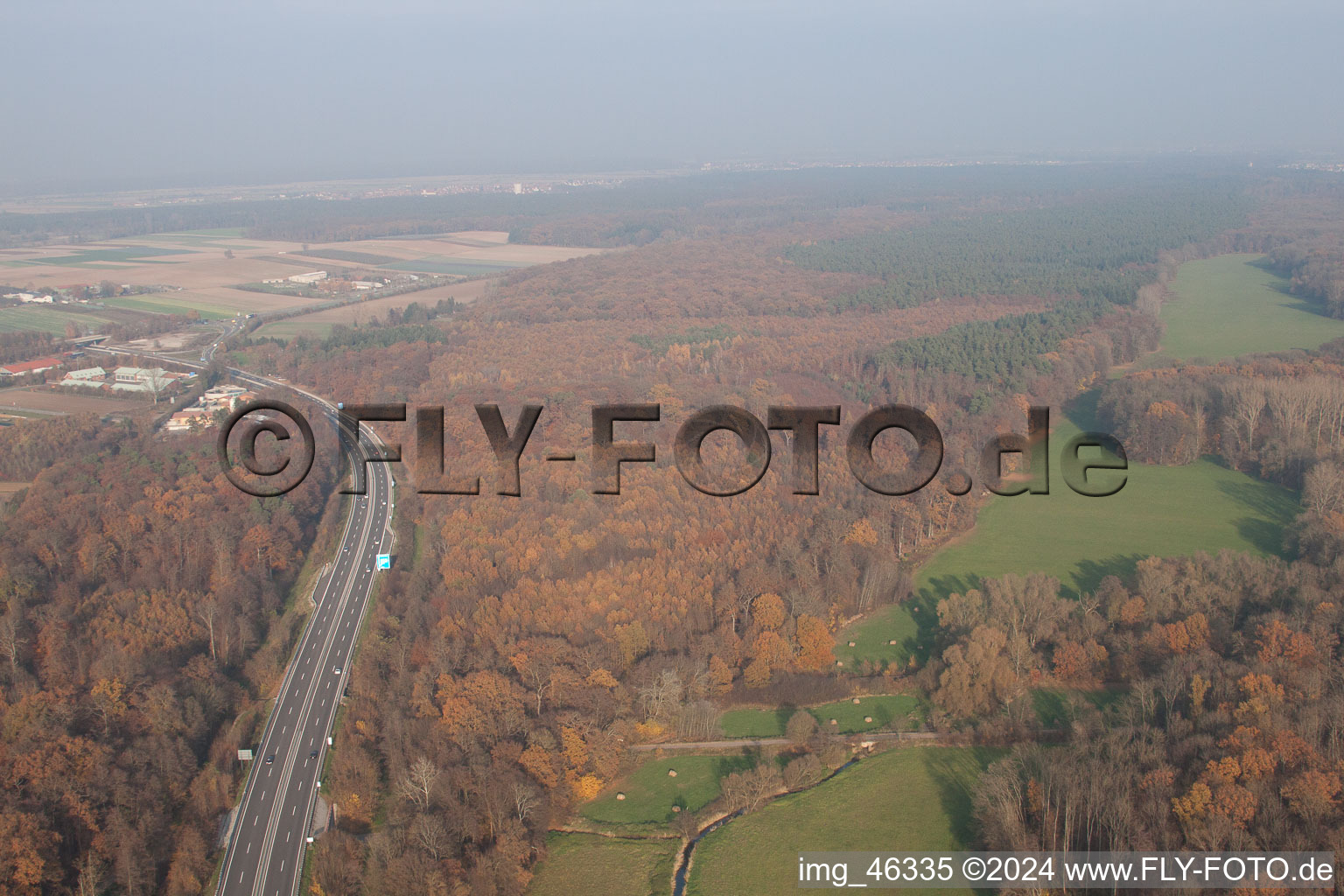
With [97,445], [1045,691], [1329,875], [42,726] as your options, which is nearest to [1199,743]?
[1329,875]

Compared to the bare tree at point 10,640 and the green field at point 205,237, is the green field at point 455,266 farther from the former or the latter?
the bare tree at point 10,640

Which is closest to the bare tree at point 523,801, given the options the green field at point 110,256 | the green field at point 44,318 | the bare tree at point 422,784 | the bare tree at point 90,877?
the bare tree at point 422,784

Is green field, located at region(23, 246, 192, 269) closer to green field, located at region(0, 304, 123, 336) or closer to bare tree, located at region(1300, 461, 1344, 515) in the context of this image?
green field, located at region(0, 304, 123, 336)

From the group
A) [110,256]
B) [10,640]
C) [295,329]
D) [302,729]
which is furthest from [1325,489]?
[110,256]

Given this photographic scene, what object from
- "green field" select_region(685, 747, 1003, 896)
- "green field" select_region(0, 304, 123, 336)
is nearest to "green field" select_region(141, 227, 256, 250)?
"green field" select_region(0, 304, 123, 336)

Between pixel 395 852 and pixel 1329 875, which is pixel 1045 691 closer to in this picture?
pixel 1329 875

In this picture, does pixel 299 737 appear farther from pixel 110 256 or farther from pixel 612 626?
pixel 110 256

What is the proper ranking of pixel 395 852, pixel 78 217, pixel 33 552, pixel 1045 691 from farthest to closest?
pixel 78 217
pixel 33 552
pixel 1045 691
pixel 395 852

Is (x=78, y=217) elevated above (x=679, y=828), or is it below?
above
